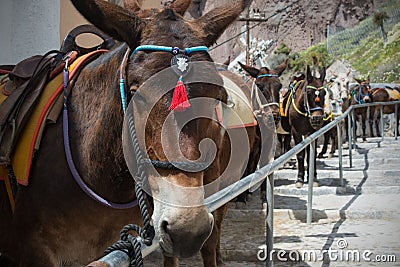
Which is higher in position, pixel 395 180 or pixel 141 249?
pixel 141 249

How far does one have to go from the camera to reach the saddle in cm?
294

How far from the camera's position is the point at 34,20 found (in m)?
5.68

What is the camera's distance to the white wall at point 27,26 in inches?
221

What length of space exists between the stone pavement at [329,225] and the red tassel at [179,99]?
3582 mm

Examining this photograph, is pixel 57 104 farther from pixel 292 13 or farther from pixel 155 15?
pixel 292 13

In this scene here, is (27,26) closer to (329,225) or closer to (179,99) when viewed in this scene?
(179,99)

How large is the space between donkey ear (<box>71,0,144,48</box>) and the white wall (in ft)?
11.8

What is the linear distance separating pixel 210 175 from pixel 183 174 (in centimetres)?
225

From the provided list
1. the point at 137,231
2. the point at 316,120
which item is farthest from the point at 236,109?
the point at 316,120

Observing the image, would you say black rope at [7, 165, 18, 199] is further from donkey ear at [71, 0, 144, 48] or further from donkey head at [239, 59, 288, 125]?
donkey head at [239, 59, 288, 125]

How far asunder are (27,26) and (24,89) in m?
2.86

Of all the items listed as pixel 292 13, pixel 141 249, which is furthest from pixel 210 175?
pixel 292 13

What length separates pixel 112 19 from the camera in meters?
2.33

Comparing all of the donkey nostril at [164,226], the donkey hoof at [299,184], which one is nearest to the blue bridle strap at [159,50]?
the donkey nostril at [164,226]
